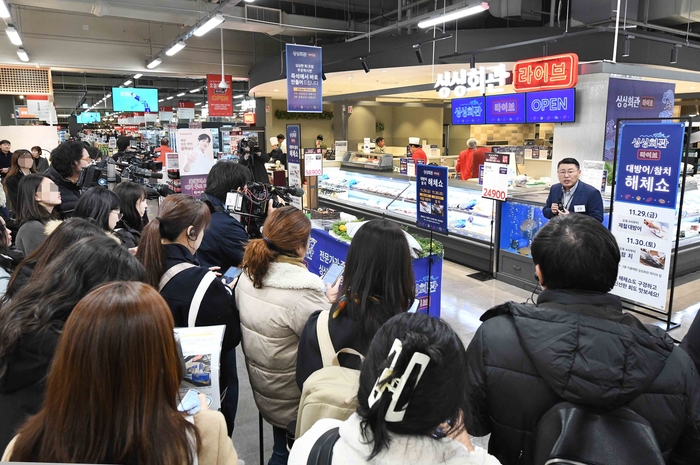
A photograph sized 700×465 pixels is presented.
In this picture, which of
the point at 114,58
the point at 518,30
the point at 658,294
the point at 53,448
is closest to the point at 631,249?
the point at 658,294

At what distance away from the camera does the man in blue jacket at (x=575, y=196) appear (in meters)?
4.94

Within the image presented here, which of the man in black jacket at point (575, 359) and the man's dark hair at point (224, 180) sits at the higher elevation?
the man's dark hair at point (224, 180)

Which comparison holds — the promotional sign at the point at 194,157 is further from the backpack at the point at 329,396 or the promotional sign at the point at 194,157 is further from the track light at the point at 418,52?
the backpack at the point at 329,396

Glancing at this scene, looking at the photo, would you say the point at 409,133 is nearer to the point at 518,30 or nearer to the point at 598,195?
the point at 518,30

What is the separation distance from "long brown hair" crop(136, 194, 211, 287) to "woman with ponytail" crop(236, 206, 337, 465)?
365mm

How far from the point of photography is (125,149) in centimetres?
746

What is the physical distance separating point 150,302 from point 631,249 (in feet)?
15.5

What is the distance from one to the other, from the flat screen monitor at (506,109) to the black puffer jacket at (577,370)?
8065 millimetres

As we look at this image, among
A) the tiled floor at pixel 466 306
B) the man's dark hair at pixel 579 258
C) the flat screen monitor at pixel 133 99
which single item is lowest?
the tiled floor at pixel 466 306

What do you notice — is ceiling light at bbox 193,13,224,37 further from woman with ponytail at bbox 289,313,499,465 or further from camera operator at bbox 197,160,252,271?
woman with ponytail at bbox 289,313,499,465

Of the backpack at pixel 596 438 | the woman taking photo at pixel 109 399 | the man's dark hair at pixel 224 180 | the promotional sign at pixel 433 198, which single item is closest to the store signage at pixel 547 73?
the promotional sign at pixel 433 198

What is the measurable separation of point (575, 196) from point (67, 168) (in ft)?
15.6

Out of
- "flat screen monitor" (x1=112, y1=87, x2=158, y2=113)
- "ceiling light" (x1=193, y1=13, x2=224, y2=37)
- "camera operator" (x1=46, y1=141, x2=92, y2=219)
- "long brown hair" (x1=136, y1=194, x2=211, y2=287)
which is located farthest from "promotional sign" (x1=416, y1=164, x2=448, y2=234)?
"flat screen monitor" (x1=112, y1=87, x2=158, y2=113)

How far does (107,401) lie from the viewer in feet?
3.59
